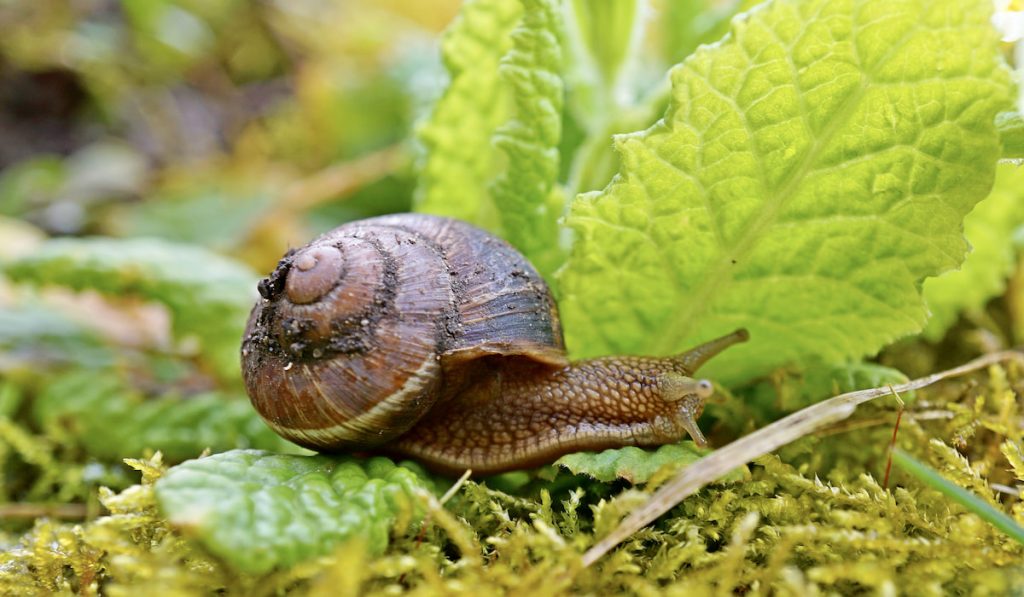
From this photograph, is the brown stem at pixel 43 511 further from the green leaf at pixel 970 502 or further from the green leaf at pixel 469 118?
the green leaf at pixel 970 502

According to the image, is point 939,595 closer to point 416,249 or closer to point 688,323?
point 688,323

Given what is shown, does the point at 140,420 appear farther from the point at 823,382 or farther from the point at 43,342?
the point at 823,382

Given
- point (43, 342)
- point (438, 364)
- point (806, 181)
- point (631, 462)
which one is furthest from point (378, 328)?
point (43, 342)

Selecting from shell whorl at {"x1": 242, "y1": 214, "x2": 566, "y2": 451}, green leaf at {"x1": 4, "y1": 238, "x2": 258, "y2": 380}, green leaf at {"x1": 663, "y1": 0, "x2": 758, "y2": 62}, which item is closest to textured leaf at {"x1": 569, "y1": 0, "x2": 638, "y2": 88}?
green leaf at {"x1": 663, "y1": 0, "x2": 758, "y2": 62}

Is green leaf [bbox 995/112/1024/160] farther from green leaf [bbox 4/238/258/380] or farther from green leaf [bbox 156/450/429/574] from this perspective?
green leaf [bbox 4/238/258/380]

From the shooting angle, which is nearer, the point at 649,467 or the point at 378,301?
the point at 649,467

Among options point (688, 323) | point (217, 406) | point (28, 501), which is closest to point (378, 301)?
point (688, 323)

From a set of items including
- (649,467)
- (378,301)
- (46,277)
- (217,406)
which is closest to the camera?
(649,467)
